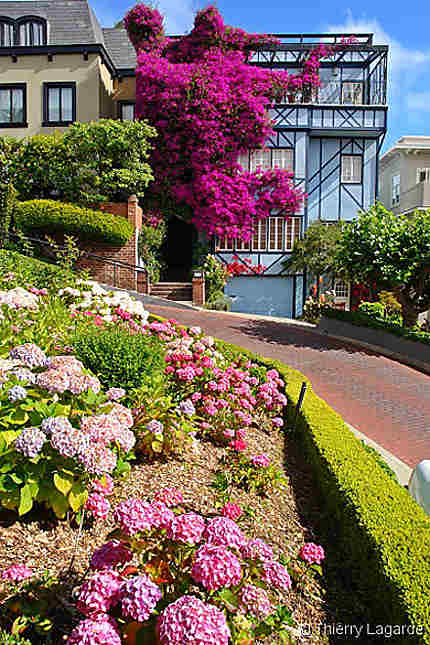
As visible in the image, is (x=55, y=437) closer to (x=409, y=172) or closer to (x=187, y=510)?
(x=187, y=510)

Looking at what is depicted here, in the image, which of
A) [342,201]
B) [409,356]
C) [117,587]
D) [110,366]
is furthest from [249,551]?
[342,201]

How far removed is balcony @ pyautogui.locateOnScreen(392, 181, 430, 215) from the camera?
936 inches

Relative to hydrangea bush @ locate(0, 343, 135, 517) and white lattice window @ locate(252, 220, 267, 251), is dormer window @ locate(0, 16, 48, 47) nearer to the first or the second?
white lattice window @ locate(252, 220, 267, 251)

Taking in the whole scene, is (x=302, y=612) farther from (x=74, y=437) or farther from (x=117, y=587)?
(x=74, y=437)

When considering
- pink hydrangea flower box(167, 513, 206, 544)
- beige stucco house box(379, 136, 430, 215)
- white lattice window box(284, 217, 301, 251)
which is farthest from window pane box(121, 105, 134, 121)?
pink hydrangea flower box(167, 513, 206, 544)

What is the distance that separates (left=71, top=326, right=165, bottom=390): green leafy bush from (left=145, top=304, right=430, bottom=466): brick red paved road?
3853 millimetres

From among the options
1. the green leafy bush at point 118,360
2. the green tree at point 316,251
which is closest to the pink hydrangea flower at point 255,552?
the green leafy bush at point 118,360

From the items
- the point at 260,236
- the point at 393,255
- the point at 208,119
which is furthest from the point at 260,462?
the point at 260,236

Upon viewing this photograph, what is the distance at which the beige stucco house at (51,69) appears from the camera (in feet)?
65.9

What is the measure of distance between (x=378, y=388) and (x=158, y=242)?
1174 centimetres

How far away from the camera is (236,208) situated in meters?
20.3

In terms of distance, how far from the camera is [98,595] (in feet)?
6.17

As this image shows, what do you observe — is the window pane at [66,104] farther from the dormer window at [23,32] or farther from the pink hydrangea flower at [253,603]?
the pink hydrangea flower at [253,603]

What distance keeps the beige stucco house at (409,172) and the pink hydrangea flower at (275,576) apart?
24684 millimetres
